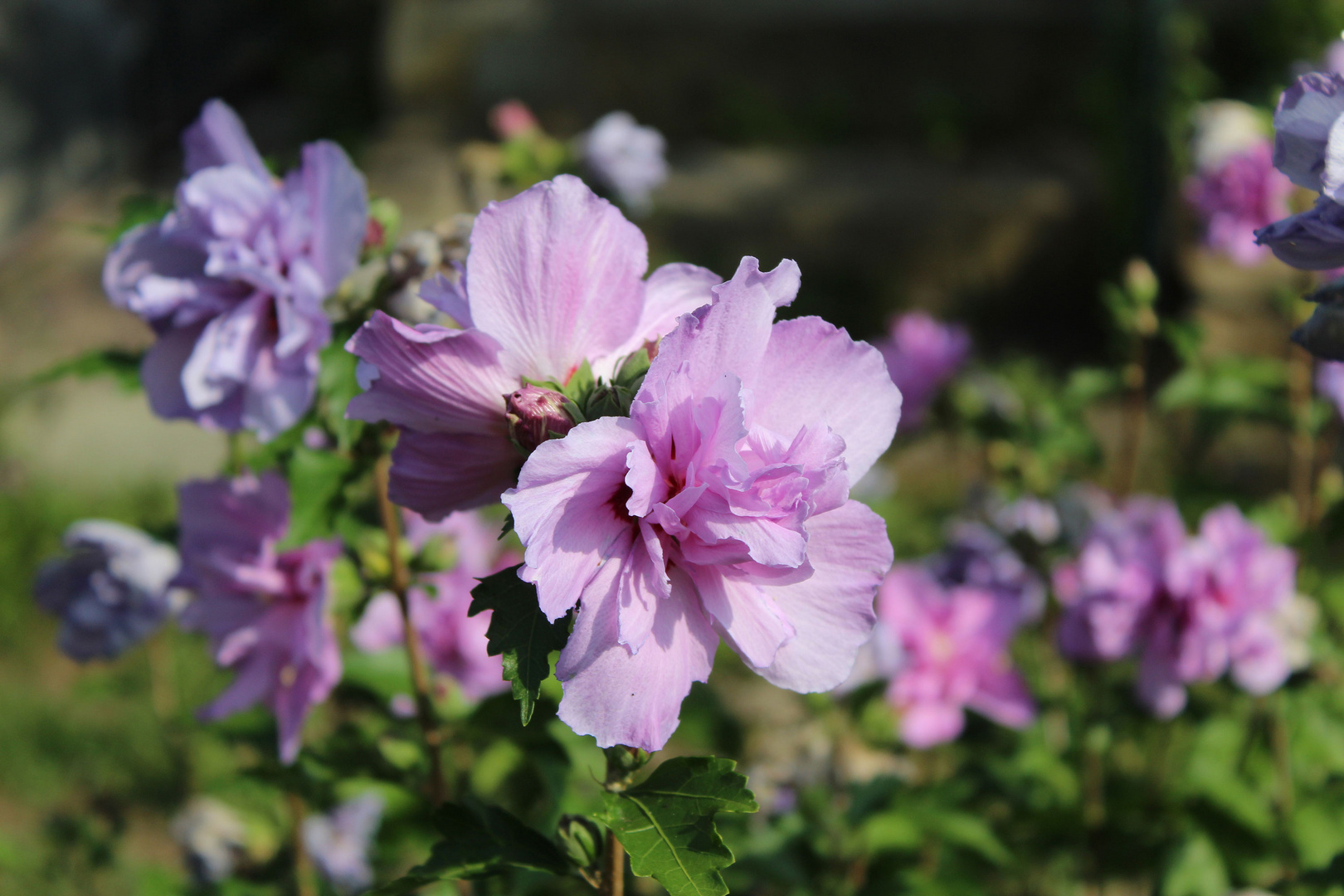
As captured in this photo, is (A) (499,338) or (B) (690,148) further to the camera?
(B) (690,148)

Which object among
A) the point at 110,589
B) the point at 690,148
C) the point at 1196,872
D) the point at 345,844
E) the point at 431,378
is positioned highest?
the point at 431,378

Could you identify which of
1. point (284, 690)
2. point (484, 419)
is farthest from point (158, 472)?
point (484, 419)

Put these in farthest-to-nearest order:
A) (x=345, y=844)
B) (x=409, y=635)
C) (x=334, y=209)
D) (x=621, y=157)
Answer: (x=621, y=157) → (x=345, y=844) → (x=409, y=635) → (x=334, y=209)

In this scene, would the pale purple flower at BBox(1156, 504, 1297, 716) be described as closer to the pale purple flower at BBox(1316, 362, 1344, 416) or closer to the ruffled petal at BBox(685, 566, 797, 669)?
the pale purple flower at BBox(1316, 362, 1344, 416)

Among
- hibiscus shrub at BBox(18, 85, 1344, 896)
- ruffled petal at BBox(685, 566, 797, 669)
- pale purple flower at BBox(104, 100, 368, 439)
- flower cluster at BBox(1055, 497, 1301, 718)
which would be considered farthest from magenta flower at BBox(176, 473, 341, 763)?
flower cluster at BBox(1055, 497, 1301, 718)

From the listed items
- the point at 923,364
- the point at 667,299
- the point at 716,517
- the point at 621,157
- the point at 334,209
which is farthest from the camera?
the point at 923,364

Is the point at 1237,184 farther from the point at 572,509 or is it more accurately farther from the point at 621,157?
the point at 572,509

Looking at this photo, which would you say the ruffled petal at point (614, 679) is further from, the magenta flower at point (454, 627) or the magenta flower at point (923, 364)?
the magenta flower at point (923, 364)

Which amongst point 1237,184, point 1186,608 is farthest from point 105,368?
point 1237,184

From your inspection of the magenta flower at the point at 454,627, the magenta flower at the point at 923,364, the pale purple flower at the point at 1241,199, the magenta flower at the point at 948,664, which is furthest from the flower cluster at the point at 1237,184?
the magenta flower at the point at 454,627
